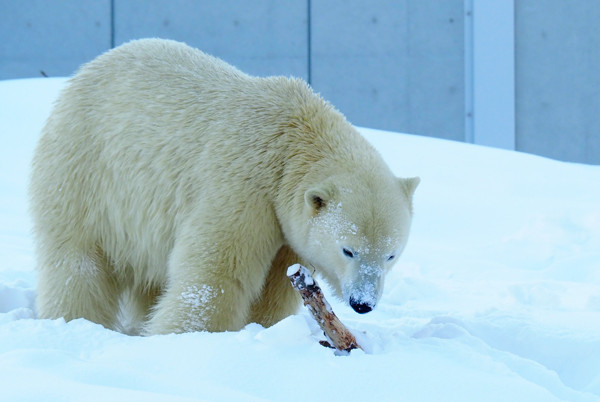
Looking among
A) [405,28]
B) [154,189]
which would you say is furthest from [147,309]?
[405,28]

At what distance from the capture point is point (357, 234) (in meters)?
3.09

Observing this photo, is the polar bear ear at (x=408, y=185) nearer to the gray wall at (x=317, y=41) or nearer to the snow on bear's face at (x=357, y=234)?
the snow on bear's face at (x=357, y=234)

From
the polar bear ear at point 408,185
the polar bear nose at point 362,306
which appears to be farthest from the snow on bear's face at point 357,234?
the polar bear ear at point 408,185

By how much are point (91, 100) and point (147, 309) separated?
1.09 meters

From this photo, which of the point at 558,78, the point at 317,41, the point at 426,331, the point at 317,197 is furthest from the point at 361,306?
the point at 558,78

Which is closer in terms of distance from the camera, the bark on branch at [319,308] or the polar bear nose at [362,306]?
the bark on branch at [319,308]

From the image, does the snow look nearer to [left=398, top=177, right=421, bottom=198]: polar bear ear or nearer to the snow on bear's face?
the snow on bear's face

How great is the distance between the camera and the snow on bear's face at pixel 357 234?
308 centimetres

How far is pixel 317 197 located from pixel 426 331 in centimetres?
70

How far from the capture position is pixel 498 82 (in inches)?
411

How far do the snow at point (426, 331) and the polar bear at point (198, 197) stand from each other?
28 centimetres

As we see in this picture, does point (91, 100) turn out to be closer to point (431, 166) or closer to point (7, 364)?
point (7, 364)

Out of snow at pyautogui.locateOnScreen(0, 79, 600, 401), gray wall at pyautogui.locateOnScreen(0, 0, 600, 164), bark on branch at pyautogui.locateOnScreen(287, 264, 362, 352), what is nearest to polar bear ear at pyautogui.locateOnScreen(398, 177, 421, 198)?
snow at pyautogui.locateOnScreen(0, 79, 600, 401)

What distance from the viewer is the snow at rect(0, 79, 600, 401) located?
215 centimetres
